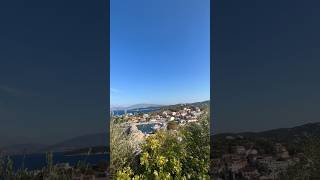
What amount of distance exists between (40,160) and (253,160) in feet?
9.51

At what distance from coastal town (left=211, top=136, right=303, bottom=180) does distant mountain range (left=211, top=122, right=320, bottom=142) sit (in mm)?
91

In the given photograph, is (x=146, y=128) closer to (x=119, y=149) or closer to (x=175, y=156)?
(x=175, y=156)

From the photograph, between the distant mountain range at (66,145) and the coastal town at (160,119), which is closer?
the distant mountain range at (66,145)

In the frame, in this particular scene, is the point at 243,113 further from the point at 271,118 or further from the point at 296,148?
the point at 296,148

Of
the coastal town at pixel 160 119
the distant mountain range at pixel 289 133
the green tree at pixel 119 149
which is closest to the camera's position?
the distant mountain range at pixel 289 133

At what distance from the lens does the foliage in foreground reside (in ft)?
26.3

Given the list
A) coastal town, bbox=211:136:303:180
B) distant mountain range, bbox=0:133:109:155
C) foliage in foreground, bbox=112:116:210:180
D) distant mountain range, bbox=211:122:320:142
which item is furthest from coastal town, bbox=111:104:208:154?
distant mountain range, bbox=211:122:320:142

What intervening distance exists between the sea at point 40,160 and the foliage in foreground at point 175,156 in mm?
852

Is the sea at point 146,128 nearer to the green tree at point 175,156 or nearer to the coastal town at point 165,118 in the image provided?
the coastal town at point 165,118

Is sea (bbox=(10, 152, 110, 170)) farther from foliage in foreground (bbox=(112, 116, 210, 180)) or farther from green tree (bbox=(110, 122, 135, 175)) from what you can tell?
foliage in foreground (bbox=(112, 116, 210, 180))

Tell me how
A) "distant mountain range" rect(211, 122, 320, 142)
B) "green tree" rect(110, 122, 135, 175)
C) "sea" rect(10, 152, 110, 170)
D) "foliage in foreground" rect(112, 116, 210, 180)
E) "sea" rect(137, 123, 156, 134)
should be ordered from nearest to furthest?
"sea" rect(10, 152, 110, 170), "distant mountain range" rect(211, 122, 320, 142), "green tree" rect(110, 122, 135, 175), "foliage in foreground" rect(112, 116, 210, 180), "sea" rect(137, 123, 156, 134)

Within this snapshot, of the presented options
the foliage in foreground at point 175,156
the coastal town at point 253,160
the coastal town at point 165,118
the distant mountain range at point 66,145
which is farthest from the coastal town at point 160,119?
the coastal town at point 253,160

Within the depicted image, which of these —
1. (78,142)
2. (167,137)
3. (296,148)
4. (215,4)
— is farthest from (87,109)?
(296,148)

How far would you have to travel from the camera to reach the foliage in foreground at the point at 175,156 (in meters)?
8.02
